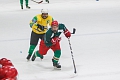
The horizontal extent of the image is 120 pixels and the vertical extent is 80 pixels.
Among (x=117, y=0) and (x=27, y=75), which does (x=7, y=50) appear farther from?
(x=117, y=0)

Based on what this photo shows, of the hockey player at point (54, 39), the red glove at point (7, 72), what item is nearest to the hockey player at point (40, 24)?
the hockey player at point (54, 39)

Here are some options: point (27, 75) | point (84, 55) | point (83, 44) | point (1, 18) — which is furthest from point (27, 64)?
point (1, 18)

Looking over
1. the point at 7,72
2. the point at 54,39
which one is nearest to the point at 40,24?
the point at 54,39

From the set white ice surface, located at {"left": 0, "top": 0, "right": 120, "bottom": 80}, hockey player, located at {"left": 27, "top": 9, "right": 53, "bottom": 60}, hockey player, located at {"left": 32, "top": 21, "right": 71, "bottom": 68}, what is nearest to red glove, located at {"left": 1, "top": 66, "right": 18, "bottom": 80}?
white ice surface, located at {"left": 0, "top": 0, "right": 120, "bottom": 80}

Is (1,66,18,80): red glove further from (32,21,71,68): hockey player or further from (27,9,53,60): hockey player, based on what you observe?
(27,9,53,60): hockey player

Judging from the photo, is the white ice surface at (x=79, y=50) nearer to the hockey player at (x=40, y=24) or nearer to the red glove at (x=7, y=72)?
the hockey player at (x=40, y=24)

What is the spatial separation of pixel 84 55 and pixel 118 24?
2.93 metres

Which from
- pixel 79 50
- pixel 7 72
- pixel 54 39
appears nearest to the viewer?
pixel 7 72

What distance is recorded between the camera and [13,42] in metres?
5.65

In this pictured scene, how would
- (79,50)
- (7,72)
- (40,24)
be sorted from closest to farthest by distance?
1. (7,72)
2. (40,24)
3. (79,50)

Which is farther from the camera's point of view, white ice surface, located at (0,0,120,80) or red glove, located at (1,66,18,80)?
white ice surface, located at (0,0,120,80)

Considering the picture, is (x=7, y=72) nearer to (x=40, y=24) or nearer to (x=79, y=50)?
(x=40, y=24)

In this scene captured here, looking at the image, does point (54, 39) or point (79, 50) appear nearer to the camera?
point (54, 39)

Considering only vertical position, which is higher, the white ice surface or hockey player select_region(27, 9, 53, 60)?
hockey player select_region(27, 9, 53, 60)
